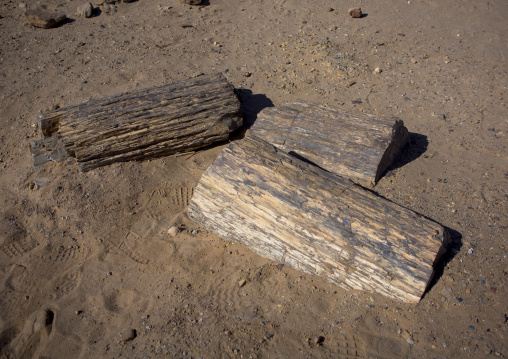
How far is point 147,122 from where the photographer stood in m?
4.14

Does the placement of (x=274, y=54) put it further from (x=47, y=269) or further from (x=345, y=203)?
(x=47, y=269)

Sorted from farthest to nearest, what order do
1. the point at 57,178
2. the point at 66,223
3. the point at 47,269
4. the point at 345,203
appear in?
1. the point at 57,178
2. the point at 66,223
3. the point at 47,269
4. the point at 345,203

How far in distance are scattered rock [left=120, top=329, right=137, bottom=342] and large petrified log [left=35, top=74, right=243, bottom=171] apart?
6.56 feet

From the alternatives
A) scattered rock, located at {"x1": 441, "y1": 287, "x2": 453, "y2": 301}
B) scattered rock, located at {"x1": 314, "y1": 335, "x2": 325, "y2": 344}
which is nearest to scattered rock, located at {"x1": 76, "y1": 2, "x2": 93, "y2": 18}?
scattered rock, located at {"x1": 314, "y1": 335, "x2": 325, "y2": 344}

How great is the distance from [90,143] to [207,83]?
1.53 metres

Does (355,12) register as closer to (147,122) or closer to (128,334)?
(147,122)

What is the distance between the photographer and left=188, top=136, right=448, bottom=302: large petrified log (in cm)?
294

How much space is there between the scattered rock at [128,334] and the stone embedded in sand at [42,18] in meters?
6.17

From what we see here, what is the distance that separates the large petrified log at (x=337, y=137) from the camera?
384 centimetres

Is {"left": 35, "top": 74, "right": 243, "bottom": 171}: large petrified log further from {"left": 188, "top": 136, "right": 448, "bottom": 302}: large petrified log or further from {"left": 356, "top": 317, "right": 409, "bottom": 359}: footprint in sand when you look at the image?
{"left": 356, "top": 317, "right": 409, "bottom": 359}: footprint in sand

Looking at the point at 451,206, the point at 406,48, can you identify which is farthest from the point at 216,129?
the point at 406,48

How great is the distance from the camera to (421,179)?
13.4 ft

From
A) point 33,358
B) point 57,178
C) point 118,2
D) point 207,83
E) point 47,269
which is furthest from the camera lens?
point 118,2

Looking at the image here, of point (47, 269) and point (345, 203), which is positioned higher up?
point (345, 203)
